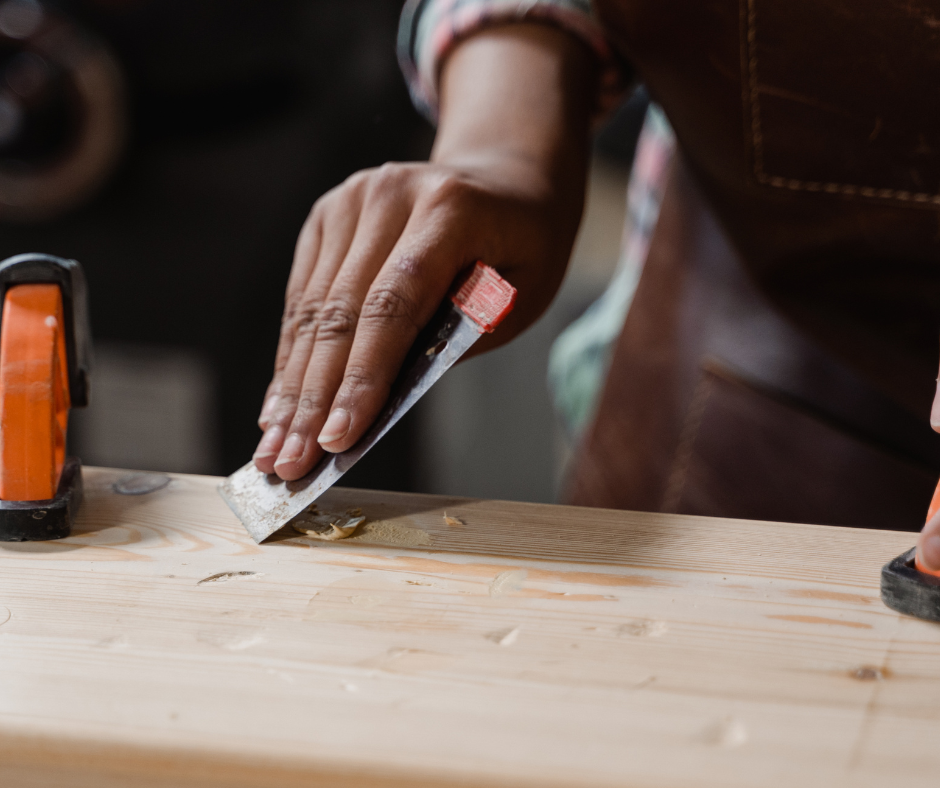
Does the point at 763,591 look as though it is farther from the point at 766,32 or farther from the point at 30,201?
the point at 30,201

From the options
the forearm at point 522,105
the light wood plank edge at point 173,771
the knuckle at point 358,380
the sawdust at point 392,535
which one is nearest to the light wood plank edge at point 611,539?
the sawdust at point 392,535

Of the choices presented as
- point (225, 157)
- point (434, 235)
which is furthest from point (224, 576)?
point (225, 157)

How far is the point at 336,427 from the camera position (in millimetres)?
635

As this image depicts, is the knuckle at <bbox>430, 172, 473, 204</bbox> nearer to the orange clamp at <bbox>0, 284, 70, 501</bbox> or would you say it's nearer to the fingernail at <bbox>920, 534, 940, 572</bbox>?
the orange clamp at <bbox>0, 284, 70, 501</bbox>

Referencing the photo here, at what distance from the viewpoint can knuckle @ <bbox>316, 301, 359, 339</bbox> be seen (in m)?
0.70

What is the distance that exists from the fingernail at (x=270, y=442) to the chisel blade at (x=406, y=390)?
2 centimetres

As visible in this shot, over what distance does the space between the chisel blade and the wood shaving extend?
2 centimetres

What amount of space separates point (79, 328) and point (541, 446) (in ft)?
6.58

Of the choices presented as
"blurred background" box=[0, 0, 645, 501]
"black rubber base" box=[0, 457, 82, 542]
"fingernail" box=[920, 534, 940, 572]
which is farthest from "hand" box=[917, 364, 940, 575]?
"blurred background" box=[0, 0, 645, 501]

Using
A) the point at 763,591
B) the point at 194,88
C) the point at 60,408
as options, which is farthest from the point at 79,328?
the point at 194,88

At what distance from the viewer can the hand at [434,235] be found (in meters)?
0.66

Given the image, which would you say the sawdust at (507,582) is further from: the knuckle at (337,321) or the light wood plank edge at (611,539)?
the knuckle at (337,321)

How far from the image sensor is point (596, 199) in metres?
2.51

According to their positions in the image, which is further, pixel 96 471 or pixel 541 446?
pixel 541 446
